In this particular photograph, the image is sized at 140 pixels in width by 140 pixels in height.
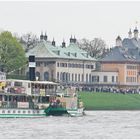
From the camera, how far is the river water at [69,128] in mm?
79769

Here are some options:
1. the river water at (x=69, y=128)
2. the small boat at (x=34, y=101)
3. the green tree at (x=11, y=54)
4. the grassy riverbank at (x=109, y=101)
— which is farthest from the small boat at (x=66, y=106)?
the green tree at (x=11, y=54)

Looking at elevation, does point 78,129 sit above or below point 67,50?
below

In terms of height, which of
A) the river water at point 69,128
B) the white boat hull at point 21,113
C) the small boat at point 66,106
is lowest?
the river water at point 69,128

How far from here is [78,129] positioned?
87.6m

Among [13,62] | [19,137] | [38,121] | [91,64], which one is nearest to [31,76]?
[38,121]

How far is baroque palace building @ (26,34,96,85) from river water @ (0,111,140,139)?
76434 mm

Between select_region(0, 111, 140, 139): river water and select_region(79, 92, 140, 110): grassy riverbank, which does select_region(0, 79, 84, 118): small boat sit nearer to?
select_region(0, 111, 140, 139): river water

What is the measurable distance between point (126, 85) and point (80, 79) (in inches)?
430

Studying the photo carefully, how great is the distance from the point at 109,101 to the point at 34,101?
1591 inches

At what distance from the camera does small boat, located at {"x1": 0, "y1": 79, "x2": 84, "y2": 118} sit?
104562mm

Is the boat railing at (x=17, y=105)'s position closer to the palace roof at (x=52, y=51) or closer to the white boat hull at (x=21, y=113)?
the white boat hull at (x=21, y=113)

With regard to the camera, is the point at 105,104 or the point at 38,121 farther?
the point at 105,104

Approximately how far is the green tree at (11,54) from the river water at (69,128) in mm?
55971

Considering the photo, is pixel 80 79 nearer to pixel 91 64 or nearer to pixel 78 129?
pixel 91 64
